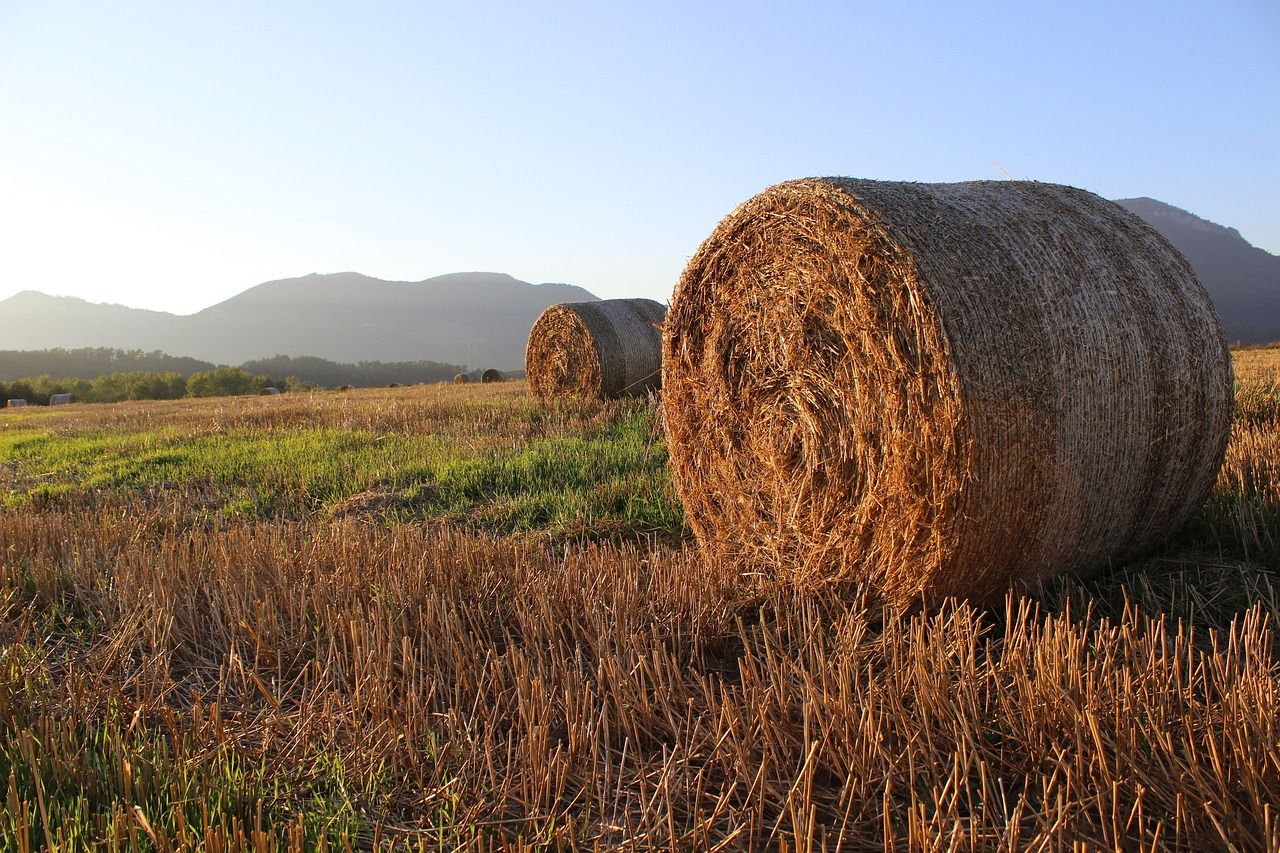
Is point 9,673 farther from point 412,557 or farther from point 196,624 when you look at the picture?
point 412,557

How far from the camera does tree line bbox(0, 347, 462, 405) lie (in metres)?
36.8

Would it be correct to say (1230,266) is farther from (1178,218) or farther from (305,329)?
(305,329)

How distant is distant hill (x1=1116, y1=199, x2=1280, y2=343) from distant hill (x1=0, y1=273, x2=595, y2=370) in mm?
93468

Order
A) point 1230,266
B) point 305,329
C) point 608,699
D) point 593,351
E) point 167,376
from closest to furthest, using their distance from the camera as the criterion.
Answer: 1. point 608,699
2. point 593,351
3. point 167,376
4. point 1230,266
5. point 305,329

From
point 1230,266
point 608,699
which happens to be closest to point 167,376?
point 608,699

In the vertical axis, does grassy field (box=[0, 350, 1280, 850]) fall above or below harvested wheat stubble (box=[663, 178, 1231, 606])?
below

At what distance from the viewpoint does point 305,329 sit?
17575 centimetres

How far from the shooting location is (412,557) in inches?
190

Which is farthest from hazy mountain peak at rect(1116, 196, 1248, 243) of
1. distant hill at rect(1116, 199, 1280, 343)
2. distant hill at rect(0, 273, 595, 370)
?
distant hill at rect(0, 273, 595, 370)

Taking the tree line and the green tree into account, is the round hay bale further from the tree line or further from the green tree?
the green tree

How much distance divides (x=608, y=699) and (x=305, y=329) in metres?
185

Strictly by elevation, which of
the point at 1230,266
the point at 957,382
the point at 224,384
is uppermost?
the point at 1230,266

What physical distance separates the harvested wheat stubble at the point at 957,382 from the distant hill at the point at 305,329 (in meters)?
143

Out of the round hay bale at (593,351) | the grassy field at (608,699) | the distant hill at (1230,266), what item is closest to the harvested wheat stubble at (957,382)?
the grassy field at (608,699)
